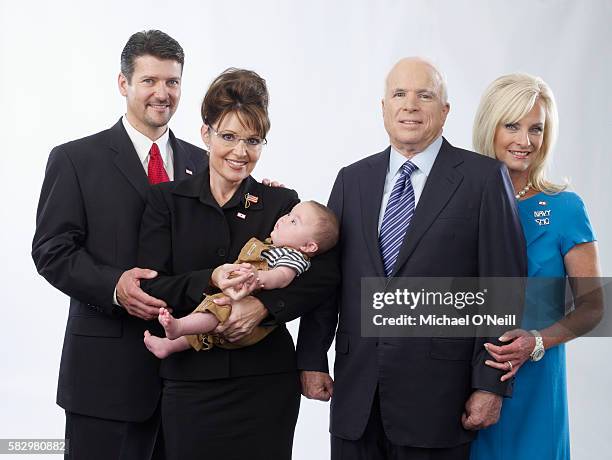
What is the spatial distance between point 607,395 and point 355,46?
2.97 m

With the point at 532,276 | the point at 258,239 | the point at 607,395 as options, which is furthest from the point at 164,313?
the point at 607,395

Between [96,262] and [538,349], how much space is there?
1.56 m

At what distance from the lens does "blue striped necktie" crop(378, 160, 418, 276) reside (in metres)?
3.02

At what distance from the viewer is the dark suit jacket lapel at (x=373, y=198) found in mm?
3026

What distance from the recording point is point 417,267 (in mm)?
2965

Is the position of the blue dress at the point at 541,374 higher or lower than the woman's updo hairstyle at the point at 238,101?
lower

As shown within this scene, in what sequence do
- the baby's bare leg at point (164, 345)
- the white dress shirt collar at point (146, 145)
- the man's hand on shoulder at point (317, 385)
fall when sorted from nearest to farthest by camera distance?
1. the baby's bare leg at point (164, 345)
2. the man's hand on shoulder at point (317, 385)
3. the white dress shirt collar at point (146, 145)

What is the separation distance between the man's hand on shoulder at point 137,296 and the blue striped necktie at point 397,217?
0.75 meters

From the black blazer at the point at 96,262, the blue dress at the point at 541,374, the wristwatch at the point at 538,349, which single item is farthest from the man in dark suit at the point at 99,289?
the wristwatch at the point at 538,349

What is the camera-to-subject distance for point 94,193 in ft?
10.7

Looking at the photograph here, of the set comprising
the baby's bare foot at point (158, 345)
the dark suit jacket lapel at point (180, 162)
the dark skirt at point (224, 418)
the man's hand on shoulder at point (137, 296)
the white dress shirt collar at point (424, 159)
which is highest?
the dark suit jacket lapel at point (180, 162)

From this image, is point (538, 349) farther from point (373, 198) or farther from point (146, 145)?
point (146, 145)

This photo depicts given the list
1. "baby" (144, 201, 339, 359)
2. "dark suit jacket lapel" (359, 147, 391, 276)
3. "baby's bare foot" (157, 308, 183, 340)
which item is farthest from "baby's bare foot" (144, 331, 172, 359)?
"dark suit jacket lapel" (359, 147, 391, 276)

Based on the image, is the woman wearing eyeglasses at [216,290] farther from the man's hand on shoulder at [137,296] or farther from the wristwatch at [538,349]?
the wristwatch at [538,349]
